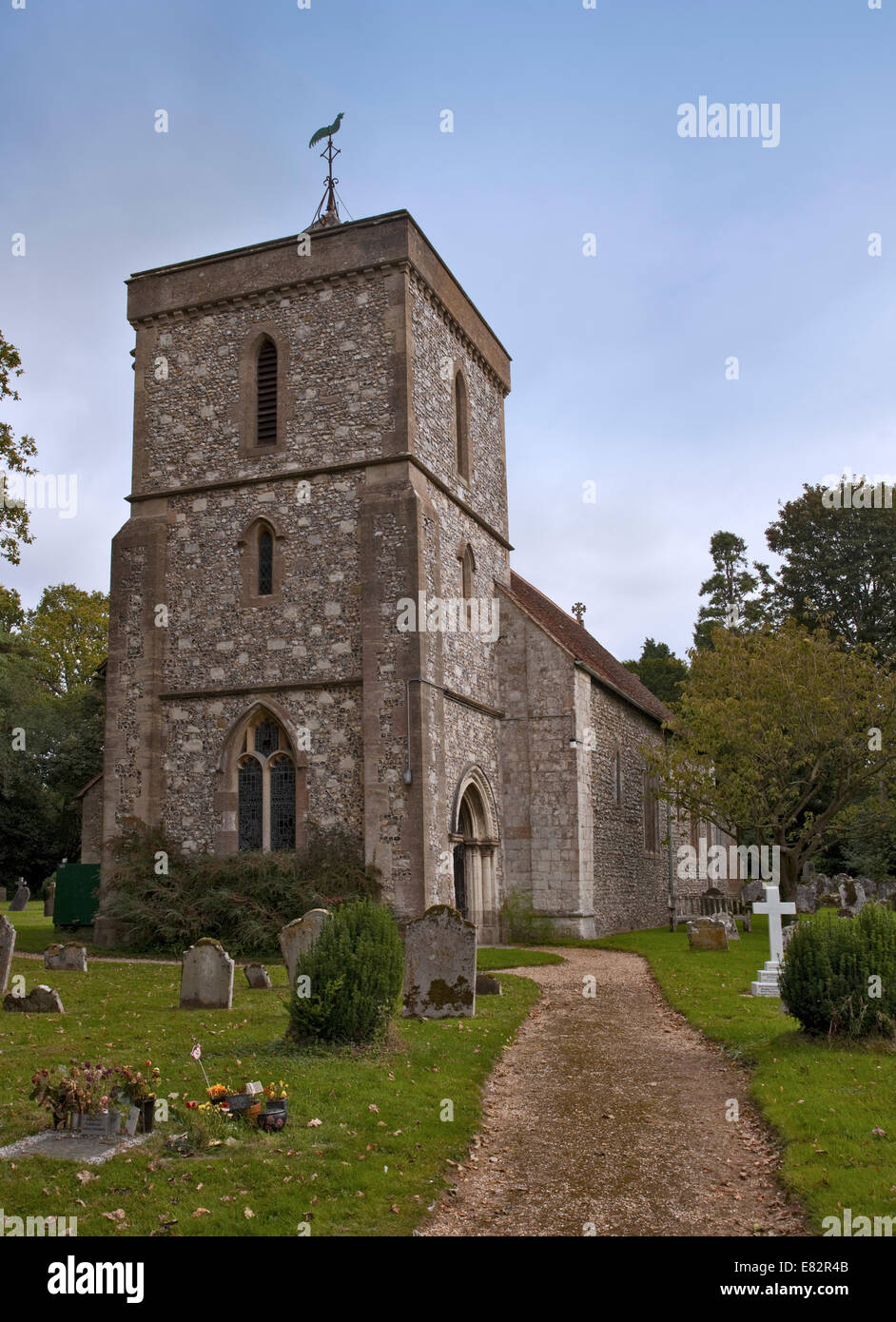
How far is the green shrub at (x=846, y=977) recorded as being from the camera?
30.1 ft

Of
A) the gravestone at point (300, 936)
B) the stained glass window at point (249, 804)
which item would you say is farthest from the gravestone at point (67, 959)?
the gravestone at point (300, 936)

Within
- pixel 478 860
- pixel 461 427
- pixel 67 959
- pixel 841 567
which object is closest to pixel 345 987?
pixel 67 959

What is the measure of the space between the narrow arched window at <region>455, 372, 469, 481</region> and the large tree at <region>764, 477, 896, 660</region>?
75.1 feet

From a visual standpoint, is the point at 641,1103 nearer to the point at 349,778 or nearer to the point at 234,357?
the point at 349,778

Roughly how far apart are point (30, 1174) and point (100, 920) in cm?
1377

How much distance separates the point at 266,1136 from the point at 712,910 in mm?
22989

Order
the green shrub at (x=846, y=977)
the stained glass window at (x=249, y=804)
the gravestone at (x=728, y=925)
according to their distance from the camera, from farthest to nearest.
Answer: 1. the gravestone at (x=728, y=925)
2. the stained glass window at (x=249, y=804)
3. the green shrub at (x=846, y=977)

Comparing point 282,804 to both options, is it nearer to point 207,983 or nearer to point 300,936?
point 300,936

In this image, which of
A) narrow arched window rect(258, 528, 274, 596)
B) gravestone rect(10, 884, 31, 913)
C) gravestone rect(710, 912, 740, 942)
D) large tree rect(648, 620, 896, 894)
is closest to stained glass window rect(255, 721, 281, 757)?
narrow arched window rect(258, 528, 274, 596)

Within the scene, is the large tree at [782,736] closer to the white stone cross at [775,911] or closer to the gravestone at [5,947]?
the white stone cross at [775,911]

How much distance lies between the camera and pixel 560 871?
70.1 feet

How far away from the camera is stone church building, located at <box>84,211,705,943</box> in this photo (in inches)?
726

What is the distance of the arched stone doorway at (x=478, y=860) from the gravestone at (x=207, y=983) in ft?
30.9
